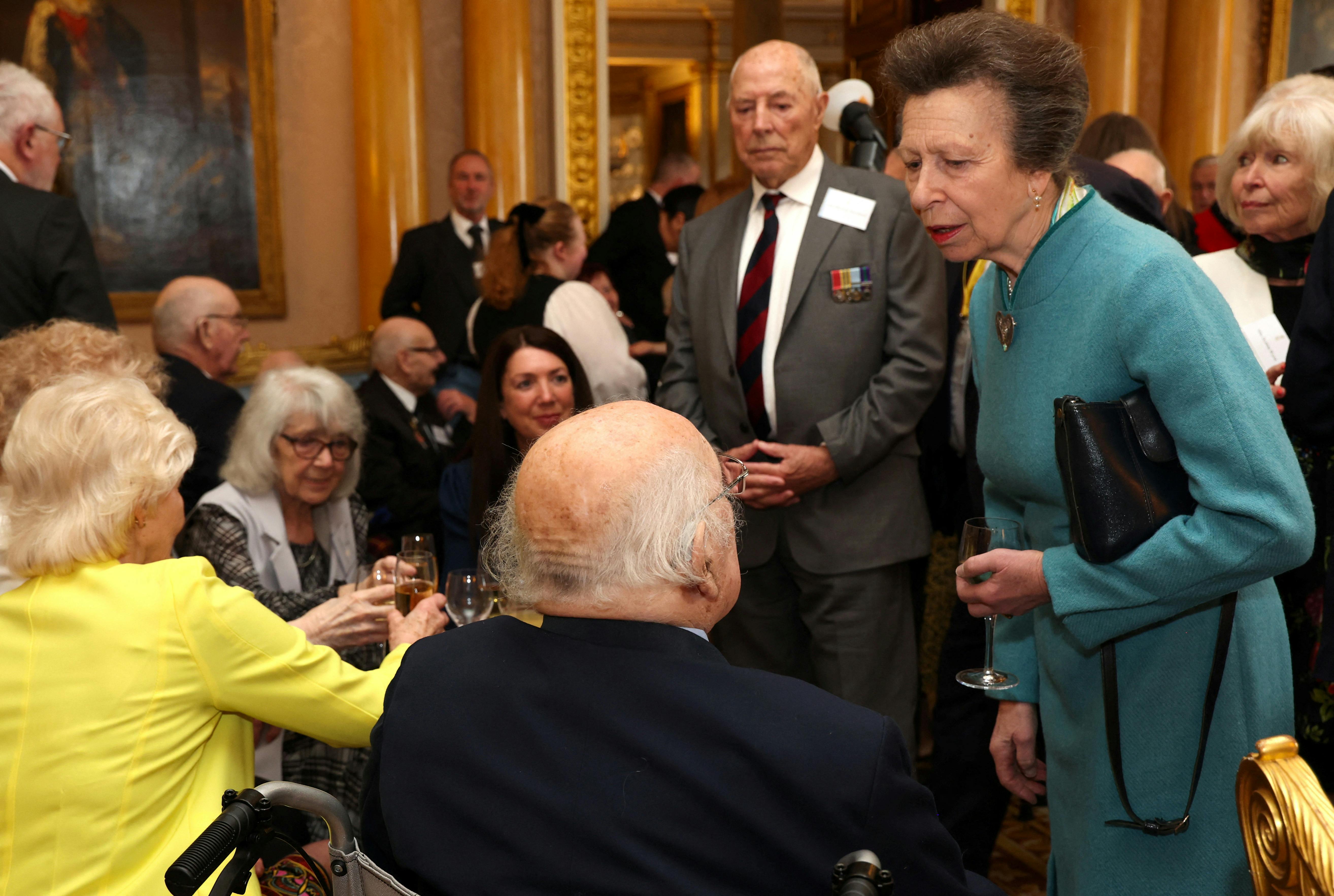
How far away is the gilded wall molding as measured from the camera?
22.5ft

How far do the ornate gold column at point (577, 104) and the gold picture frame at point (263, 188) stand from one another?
1.59 m

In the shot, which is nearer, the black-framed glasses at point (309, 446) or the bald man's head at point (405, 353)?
the black-framed glasses at point (309, 446)

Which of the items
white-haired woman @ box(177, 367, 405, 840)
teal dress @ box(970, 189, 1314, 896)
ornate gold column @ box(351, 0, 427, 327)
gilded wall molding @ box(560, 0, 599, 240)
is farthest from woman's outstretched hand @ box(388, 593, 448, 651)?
gilded wall molding @ box(560, 0, 599, 240)

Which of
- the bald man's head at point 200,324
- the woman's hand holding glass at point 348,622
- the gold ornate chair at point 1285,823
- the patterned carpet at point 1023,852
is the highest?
the bald man's head at point 200,324

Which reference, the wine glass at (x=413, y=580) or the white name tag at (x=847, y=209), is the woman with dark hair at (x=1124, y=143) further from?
the wine glass at (x=413, y=580)

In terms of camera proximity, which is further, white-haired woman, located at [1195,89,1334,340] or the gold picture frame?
the gold picture frame

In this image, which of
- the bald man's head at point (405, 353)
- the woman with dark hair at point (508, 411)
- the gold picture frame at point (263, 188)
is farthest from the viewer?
the gold picture frame at point (263, 188)

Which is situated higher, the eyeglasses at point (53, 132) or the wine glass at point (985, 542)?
the eyeglasses at point (53, 132)

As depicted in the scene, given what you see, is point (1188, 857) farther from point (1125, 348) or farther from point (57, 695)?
point (57, 695)

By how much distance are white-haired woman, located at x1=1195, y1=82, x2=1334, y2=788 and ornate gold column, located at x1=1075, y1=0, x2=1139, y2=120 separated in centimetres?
466

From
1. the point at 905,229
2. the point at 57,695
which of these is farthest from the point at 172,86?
the point at 57,695

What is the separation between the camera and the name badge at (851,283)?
9.99 ft

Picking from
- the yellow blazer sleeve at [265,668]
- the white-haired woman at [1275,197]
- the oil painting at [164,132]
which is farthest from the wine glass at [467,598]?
the oil painting at [164,132]

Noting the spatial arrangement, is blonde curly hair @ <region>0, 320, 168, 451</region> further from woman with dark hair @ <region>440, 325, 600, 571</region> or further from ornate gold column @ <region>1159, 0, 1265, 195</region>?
ornate gold column @ <region>1159, 0, 1265, 195</region>
